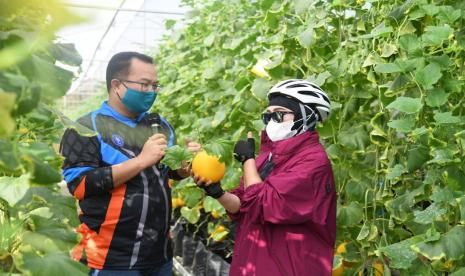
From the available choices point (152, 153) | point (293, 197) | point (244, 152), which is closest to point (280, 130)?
point (244, 152)

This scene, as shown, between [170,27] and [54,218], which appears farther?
[170,27]

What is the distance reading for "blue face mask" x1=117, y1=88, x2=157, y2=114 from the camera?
214cm

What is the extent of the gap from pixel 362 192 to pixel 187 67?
7.29 ft

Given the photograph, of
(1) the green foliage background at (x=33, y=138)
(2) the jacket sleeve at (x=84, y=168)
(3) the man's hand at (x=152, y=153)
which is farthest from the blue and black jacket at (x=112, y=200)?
(1) the green foliage background at (x=33, y=138)

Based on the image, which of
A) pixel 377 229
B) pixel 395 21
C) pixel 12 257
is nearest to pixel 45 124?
pixel 12 257

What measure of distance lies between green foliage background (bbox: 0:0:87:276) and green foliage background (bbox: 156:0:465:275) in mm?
935

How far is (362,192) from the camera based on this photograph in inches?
89.3

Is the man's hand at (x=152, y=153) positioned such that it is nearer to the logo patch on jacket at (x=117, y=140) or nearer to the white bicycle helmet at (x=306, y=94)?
the logo patch on jacket at (x=117, y=140)

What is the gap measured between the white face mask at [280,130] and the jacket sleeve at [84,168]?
0.57 m

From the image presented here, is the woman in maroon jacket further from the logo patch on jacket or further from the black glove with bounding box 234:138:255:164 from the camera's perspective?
the logo patch on jacket

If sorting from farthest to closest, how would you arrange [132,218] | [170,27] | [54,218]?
[170,27] → [132,218] → [54,218]

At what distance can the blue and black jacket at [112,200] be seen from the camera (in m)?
2.03

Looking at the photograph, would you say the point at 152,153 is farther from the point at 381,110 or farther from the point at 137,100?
the point at 381,110

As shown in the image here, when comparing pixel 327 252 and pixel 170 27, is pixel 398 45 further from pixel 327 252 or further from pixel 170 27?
pixel 170 27
